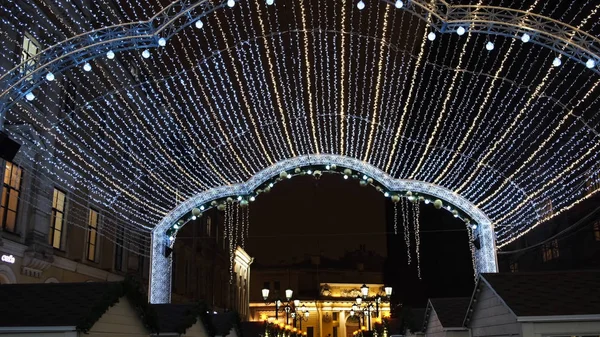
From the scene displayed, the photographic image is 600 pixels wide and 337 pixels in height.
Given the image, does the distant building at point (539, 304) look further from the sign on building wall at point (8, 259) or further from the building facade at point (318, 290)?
the building facade at point (318, 290)

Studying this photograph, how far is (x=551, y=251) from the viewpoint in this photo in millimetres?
31688

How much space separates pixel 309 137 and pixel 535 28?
389 inches

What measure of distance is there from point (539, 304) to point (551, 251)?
23.9m

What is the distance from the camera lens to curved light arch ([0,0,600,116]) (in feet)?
37.7

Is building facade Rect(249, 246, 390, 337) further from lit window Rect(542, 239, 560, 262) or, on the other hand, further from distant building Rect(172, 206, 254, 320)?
lit window Rect(542, 239, 560, 262)

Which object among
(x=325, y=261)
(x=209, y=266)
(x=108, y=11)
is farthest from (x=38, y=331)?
(x=325, y=261)

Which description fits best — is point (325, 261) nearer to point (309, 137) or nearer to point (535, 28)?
point (309, 137)

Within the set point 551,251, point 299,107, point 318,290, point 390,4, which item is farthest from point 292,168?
point 318,290

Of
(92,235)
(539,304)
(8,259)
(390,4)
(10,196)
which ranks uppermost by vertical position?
(390,4)

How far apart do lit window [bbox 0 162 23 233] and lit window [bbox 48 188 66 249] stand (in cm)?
246

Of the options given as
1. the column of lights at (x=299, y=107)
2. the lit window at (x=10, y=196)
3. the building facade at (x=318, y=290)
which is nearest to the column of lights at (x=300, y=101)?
the column of lights at (x=299, y=107)

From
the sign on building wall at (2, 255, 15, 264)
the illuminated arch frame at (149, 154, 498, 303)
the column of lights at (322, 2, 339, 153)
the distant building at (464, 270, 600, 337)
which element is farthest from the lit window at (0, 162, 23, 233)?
the distant building at (464, 270, 600, 337)

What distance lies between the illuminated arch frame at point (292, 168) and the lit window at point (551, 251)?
1098 centimetres

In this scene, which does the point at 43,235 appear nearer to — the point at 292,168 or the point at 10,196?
the point at 10,196
